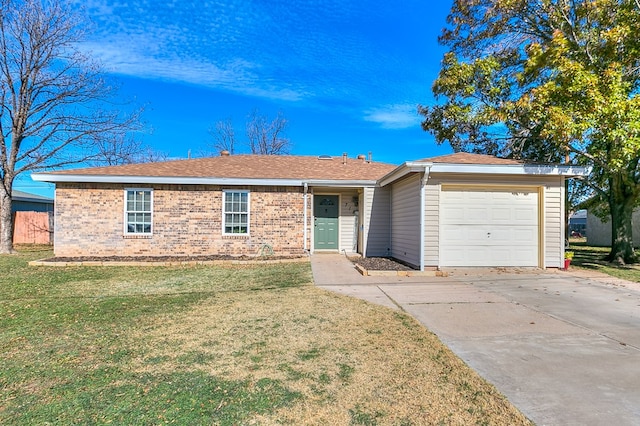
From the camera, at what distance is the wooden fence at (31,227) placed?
19.0m

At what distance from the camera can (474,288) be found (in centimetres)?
766

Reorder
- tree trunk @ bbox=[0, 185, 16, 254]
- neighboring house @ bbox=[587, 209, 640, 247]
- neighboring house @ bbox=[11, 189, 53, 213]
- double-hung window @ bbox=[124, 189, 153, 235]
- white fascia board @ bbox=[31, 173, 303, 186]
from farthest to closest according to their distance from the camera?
1. neighboring house @ bbox=[11, 189, 53, 213]
2. neighboring house @ bbox=[587, 209, 640, 247]
3. tree trunk @ bbox=[0, 185, 16, 254]
4. double-hung window @ bbox=[124, 189, 153, 235]
5. white fascia board @ bbox=[31, 173, 303, 186]

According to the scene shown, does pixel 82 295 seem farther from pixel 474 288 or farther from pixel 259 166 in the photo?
pixel 259 166

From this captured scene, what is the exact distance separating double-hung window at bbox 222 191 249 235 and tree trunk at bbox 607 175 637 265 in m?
12.4

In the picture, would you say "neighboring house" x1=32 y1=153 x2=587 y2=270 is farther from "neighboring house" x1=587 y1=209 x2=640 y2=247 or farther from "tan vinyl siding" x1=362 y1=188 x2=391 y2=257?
"neighboring house" x1=587 y1=209 x2=640 y2=247

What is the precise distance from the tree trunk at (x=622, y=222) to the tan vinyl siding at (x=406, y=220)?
719cm

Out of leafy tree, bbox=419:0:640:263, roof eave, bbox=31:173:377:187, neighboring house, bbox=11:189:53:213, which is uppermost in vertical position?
leafy tree, bbox=419:0:640:263

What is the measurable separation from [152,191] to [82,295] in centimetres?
631

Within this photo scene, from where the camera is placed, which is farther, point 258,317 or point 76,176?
point 76,176

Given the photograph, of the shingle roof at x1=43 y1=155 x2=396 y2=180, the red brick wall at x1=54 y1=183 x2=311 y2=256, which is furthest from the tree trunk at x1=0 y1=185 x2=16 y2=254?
the shingle roof at x1=43 y1=155 x2=396 y2=180

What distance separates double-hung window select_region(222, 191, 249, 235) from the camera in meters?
12.9

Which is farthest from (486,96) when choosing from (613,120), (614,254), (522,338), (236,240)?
(522,338)

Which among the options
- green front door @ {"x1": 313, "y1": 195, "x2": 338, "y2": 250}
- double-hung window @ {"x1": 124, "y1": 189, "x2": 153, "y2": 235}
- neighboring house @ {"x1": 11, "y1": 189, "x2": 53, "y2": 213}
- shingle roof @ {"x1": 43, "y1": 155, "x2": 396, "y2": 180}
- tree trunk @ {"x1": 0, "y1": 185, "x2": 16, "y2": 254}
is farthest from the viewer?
neighboring house @ {"x1": 11, "y1": 189, "x2": 53, "y2": 213}

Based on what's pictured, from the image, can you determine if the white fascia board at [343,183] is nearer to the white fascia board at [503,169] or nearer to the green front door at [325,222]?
the green front door at [325,222]
